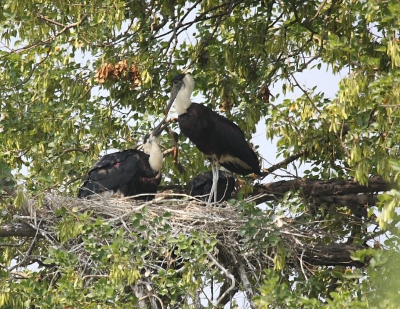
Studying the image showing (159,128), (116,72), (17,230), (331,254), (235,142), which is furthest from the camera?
(159,128)

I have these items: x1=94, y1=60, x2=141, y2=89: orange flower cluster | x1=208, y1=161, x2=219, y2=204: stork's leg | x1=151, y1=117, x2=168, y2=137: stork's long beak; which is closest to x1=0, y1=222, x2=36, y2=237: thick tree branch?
x1=94, y1=60, x2=141, y2=89: orange flower cluster

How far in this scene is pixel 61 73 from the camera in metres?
9.78

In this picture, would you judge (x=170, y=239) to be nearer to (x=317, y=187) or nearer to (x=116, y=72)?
(x=116, y=72)

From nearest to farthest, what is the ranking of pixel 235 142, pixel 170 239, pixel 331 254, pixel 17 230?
1. pixel 170 239
2. pixel 17 230
3. pixel 331 254
4. pixel 235 142

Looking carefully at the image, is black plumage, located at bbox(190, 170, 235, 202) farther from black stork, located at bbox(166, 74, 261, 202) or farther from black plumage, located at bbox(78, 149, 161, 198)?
black plumage, located at bbox(78, 149, 161, 198)

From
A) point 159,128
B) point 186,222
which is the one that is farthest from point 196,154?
point 186,222

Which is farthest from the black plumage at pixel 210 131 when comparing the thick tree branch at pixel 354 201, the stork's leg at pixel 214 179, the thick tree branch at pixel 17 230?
the thick tree branch at pixel 17 230

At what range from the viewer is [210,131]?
1037 cm

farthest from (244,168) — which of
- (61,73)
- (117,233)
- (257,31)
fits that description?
(117,233)

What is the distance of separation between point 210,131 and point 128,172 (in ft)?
2.99

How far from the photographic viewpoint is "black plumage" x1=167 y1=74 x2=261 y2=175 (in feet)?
33.8

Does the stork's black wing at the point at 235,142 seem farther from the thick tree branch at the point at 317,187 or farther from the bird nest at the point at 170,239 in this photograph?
the bird nest at the point at 170,239

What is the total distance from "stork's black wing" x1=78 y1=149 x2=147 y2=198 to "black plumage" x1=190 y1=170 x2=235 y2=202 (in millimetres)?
590

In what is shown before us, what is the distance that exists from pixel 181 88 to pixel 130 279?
11.9 ft
